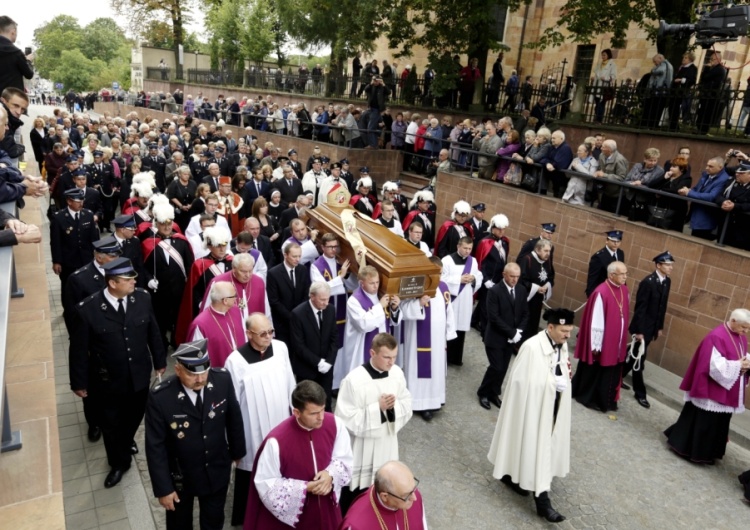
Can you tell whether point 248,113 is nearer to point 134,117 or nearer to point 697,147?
point 134,117

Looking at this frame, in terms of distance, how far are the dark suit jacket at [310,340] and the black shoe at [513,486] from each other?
1882 millimetres

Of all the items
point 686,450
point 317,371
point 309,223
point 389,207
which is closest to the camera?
point 317,371

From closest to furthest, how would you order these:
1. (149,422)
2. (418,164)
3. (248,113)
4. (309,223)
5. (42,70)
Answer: (149,422), (309,223), (418,164), (248,113), (42,70)

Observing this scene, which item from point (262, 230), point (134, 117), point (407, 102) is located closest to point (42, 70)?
point (134, 117)

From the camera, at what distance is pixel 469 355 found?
7957 mm

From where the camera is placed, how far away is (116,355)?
14.5 ft

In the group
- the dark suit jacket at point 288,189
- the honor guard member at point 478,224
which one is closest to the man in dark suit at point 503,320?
the honor guard member at point 478,224

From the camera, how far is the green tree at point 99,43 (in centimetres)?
8706

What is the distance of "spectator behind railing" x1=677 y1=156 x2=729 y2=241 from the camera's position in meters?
7.34

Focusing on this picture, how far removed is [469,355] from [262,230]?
3.42 m

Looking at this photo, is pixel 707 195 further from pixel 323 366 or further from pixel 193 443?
pixel 193 443

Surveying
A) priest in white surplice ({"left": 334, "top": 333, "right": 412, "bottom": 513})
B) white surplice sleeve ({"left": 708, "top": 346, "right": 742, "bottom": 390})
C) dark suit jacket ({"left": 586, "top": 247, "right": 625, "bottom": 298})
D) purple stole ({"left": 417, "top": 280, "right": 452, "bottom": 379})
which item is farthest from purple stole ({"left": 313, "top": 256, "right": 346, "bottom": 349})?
white surplice sleeve ({"left": 708, "top": 346, "right": 742, "bottom": 390})

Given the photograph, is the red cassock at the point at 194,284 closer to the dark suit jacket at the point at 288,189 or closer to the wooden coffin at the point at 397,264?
the wooden coffin at the point at 397,264

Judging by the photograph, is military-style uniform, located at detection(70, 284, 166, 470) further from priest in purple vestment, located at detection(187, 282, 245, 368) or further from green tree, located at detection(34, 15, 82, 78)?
green tree, located at detection(34, 15, 82, 78)
